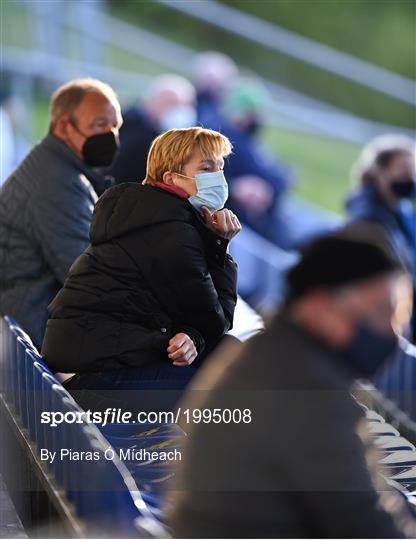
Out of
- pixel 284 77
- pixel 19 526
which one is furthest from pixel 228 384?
pixel 284 77

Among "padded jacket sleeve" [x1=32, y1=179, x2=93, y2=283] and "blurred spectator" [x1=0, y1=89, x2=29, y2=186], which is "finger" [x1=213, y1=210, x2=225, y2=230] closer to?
"padded jacket sleeve" [x1=32, y1=179, x2=93, y2=283]

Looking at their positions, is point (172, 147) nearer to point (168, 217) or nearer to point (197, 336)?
point (168, 217)

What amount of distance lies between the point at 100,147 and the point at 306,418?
2.48 metres

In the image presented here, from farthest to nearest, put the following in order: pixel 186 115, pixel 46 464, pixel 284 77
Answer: pixel 284 77 < pixel 186 115 < pixel 46 464

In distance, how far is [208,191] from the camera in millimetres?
4289

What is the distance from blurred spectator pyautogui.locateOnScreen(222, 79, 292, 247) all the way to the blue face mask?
409 cm

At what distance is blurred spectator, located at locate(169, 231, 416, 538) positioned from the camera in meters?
2.63

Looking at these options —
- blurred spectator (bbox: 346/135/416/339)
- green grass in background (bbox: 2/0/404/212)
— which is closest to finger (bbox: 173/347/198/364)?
blurred spectator (bbox: 346/135/416/339)

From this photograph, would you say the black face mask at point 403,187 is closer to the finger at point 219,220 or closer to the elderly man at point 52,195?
the elderly man at point 52,195

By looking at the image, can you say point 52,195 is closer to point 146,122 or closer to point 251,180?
point 146,122

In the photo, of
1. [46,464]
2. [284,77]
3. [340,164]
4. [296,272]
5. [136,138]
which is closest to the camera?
[296,272]

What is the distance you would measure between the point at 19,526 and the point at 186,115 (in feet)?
15.5

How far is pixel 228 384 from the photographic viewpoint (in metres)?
2.73

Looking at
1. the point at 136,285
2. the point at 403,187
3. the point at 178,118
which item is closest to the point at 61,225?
the point at 136,285
